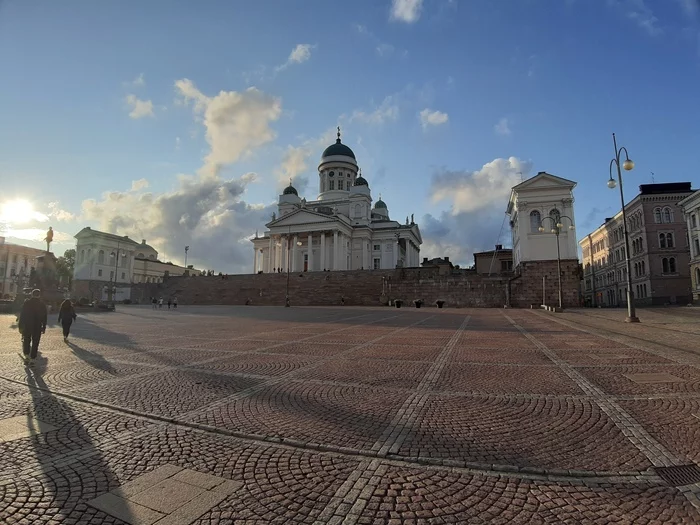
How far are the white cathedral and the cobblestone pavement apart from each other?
6336 centimetres

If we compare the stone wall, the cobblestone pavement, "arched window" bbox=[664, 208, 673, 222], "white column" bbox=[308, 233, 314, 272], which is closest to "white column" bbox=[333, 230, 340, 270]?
"white column" bbox=[308, 233, 314, 272]

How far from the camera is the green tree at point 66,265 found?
90250mm

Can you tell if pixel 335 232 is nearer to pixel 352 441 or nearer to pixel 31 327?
pixel 31 327

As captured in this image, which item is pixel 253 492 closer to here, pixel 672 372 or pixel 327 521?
pixel 327 521

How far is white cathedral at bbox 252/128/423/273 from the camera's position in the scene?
246 ft

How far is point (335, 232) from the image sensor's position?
7325cm

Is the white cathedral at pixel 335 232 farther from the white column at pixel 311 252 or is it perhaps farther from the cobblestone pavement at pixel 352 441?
the cobblestone pavement at pixel 352 441

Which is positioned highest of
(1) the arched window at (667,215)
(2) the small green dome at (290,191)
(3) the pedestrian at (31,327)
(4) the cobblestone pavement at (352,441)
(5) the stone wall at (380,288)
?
(2) the small green dome at (290,191)

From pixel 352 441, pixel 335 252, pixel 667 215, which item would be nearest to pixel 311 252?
pixel 335 252

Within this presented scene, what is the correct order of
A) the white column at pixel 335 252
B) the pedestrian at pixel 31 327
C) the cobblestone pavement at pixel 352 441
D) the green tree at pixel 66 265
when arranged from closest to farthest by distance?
the cobblestone pavement at pixel 352 441, the pedestrian at pixel 31 327, the white column at pixel 335 252, the green tree at pixel 66 265

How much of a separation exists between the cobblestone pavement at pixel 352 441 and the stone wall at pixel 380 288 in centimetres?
4092

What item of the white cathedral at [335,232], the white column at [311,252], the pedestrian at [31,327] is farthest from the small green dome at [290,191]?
the pedestrian at [31,327]

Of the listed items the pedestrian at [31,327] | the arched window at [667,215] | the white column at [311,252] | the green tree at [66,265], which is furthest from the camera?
the green tree at [66,265]

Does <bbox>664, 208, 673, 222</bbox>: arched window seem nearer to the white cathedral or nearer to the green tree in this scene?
the white cathedral
